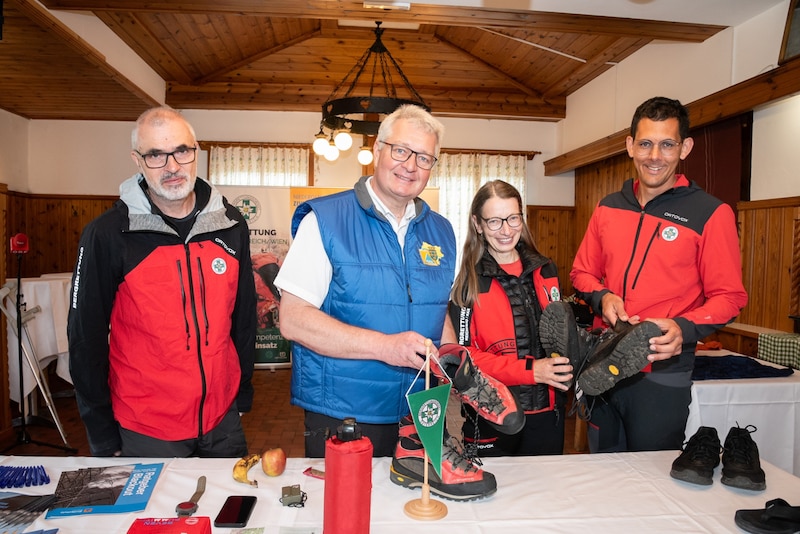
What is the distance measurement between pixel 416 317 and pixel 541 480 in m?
0.53

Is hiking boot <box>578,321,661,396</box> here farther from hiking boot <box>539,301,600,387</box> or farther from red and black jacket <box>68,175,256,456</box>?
red and black jacket <box>68,175,256,456</box>

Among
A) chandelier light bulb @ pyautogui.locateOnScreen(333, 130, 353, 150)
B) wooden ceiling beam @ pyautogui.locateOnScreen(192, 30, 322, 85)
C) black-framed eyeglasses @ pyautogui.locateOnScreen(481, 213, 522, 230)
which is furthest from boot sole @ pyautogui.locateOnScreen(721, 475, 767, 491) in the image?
wooden ceiling beam @ pyautogui.locateOnScreen(192, 30, 322, 85)

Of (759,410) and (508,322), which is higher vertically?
(508,322)

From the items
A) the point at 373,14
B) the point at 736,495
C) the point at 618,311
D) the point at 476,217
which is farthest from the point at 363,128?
the point at 736,495

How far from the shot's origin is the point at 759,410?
2670mm

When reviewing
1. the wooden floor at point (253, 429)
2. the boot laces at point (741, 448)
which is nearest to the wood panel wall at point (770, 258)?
the wooden floor at point (253, 429)

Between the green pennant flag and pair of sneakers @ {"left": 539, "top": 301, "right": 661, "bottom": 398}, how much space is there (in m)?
0.66

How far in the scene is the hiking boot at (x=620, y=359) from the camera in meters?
1.53

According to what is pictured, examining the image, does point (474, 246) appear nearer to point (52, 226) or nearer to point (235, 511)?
point (235, 511)

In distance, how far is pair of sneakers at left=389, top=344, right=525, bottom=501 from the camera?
1225 mm

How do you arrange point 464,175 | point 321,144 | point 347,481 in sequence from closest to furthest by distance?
1. point 347,481
2. point 321,144
3. point 464,175

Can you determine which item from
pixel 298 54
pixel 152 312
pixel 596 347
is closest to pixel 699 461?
pixel 596 347

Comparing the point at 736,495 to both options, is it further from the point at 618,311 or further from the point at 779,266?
the point at 779,266

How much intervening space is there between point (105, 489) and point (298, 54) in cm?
648
